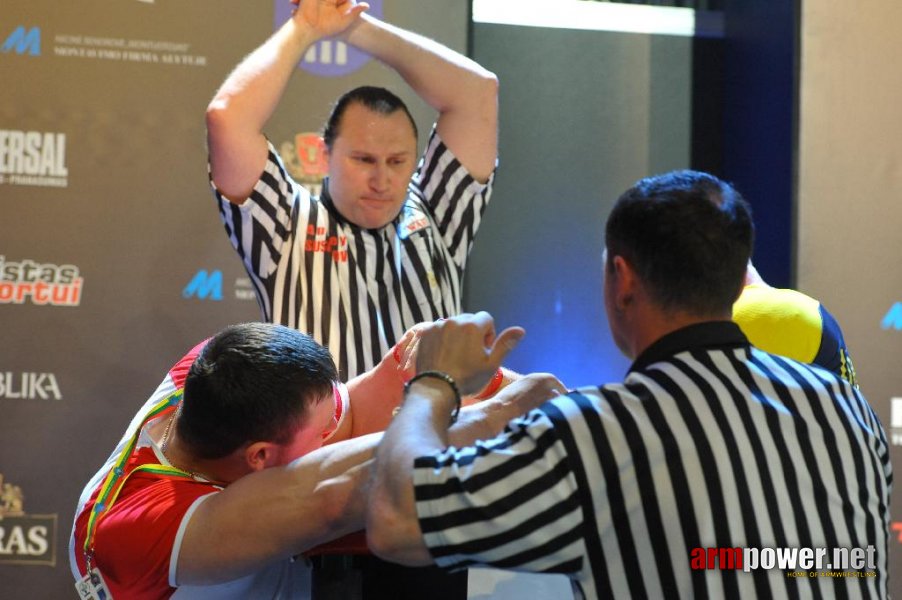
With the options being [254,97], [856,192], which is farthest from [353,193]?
[856,192]

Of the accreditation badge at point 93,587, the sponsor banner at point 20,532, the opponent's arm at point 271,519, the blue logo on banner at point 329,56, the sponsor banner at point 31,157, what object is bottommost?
the sponsor banner at point 20,532

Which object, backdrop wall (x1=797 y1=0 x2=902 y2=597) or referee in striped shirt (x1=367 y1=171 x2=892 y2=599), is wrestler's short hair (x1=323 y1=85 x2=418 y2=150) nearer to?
referee in striped shirt (x1=367 y1=171 x2=892 y2=599)

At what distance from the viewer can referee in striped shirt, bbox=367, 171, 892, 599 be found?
1.11 metres

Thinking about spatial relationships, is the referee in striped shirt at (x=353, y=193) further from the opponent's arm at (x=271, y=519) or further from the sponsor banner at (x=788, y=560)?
the sponsor banner at (x=788, y=560)

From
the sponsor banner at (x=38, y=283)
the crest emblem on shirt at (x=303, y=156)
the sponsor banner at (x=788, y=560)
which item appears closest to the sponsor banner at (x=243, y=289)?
the crest emblem on shirt at (x=303, y=156)

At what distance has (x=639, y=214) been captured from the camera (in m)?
1.23

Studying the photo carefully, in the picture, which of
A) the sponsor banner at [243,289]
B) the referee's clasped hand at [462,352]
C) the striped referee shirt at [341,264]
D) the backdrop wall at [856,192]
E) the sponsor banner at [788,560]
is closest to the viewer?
the sponsor banner at [788,560]

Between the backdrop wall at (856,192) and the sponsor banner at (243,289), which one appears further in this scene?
the backdrop wall at (856,192)

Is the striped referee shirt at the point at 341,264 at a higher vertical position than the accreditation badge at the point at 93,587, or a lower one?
higher

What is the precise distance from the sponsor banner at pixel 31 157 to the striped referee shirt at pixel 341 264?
1.25 metres

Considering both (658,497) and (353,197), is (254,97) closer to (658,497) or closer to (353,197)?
(353,197)

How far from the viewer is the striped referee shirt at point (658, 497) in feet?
3.63

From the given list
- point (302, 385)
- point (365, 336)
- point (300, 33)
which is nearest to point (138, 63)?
point (300, 33)

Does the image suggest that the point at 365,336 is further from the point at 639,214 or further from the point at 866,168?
the point at 866,168
